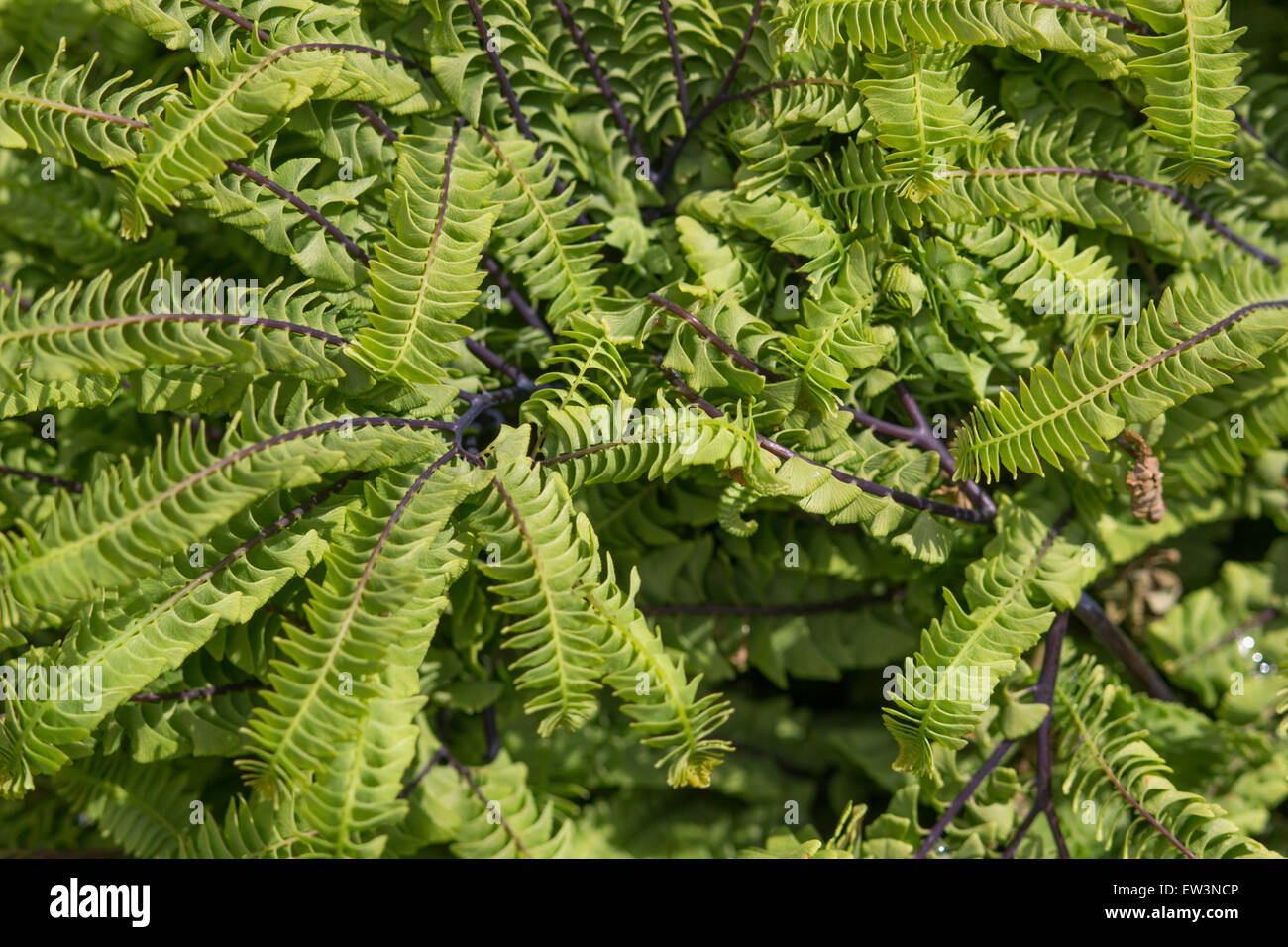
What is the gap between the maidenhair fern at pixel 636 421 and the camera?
1.09 meters

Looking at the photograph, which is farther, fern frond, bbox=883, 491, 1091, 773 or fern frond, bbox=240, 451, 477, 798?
fern frond, bbox=883, 491, 1091, 773

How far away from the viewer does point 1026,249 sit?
1286mm

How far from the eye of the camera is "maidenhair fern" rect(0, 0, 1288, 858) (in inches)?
42.9

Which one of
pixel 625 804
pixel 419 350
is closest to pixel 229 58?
pixel 419 350

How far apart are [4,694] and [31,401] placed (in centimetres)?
38
